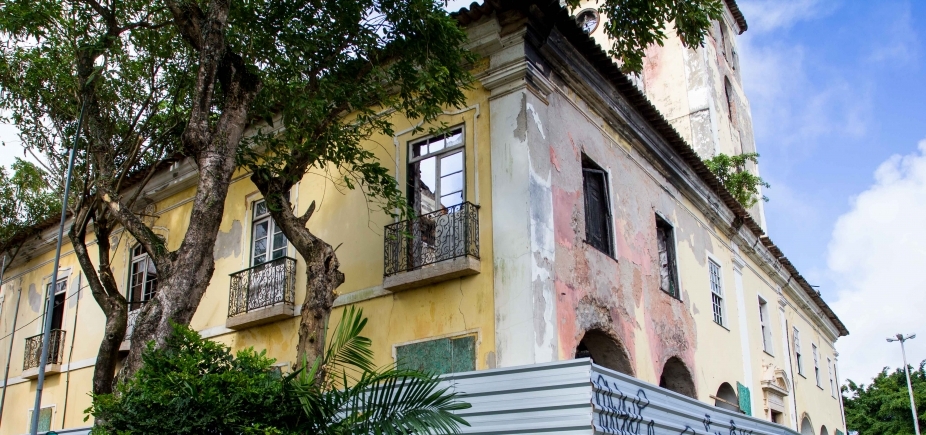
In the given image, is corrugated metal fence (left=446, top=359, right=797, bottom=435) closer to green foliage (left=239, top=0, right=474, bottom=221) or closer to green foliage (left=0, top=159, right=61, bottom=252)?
green foliage (left=239, top=0, right=474, bottom=221)

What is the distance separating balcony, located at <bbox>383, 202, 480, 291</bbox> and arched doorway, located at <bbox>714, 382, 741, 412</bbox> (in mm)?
7366

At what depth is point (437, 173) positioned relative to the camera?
453 inches

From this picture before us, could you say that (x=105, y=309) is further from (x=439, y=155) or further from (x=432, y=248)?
(x=439, y=155)

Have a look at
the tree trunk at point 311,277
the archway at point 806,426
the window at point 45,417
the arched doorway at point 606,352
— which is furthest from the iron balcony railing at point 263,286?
the archway at point 806,426

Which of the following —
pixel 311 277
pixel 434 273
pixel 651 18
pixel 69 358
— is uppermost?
pixel 651 18

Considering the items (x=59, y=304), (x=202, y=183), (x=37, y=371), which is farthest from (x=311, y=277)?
(x=59, y=304)

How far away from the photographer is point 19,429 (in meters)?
17.1

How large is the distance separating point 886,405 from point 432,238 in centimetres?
3162

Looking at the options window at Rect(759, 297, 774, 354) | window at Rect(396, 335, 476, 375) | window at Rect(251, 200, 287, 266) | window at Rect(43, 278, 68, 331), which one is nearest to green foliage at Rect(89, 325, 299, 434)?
window at Rect(396, 335, 476, 375)

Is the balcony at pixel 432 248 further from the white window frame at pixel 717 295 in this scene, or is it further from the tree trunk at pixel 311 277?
the white window frame at pixel 717 295

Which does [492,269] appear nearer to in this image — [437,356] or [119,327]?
[437,356]

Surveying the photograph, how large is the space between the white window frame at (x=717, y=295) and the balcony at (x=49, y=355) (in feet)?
42.5

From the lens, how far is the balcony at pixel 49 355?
16.6 metres

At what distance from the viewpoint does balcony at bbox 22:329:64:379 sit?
54.4ft
